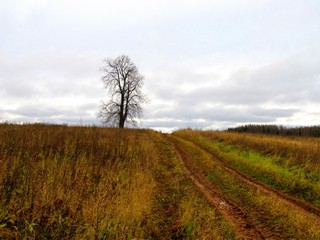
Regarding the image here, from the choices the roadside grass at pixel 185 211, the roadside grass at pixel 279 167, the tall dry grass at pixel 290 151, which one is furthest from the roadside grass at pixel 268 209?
the tall dry grass at pixel 290 151

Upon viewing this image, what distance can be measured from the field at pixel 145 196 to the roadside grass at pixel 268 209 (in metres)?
0.03

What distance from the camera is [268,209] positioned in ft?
28.7

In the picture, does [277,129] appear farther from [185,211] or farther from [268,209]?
[185,211]

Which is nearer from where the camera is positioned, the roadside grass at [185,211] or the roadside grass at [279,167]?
the roadside grass at [185,211]

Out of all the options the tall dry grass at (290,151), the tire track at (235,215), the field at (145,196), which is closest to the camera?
the field at (145,196)

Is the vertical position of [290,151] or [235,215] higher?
[290,151]

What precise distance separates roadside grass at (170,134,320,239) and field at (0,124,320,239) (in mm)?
27

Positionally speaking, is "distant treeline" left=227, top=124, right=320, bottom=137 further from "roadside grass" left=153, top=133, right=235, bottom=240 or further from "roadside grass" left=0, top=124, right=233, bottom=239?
"roadside grass" left=0, top=124, right=233, bottom=239

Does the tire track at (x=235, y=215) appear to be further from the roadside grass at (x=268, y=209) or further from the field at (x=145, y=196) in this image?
the roadside grass at (x=268, y=209)

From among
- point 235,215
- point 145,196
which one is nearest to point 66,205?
point 145,196

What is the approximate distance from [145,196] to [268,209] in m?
3.79

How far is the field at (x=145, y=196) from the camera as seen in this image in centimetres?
532

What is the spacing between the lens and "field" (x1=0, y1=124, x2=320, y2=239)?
5320mm

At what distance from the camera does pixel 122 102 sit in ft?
144
